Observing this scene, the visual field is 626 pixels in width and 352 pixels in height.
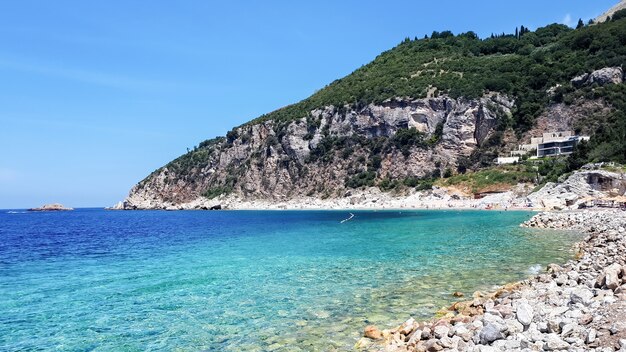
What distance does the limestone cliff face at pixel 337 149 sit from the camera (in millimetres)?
91562

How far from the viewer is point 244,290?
1512 centimetres

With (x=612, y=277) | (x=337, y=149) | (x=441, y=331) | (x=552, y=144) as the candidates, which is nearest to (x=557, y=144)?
(x=552, y=144)

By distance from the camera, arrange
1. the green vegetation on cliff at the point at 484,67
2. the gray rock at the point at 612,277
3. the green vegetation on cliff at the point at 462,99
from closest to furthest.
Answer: the gray rock at the point at 612,277, the green vegetation on cliff at the point at 462,99, the green vegetation on cliff at the point at 484,67

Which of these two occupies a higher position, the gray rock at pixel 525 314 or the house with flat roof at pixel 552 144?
the house with flat roof at pixel 552 144

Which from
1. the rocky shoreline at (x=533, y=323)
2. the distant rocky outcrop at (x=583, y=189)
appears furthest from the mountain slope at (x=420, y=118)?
the rocky shoreline at (x=533, y=323)

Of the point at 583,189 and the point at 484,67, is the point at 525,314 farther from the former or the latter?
the point at 484,67

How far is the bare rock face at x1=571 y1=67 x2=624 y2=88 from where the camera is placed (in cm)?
8300

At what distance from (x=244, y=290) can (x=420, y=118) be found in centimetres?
8879

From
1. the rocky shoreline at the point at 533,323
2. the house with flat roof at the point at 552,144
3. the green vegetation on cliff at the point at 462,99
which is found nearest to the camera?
the rocky shoreline at the point at 533,323

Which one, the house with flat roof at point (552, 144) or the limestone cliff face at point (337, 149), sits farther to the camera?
the limestone cliff face at point (337, 149)

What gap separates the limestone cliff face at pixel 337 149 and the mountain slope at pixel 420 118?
244mm

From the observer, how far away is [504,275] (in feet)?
50.9

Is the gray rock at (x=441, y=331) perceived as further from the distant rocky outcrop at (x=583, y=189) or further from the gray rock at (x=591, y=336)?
the distant rocky outcrop at (x=583, y=189)

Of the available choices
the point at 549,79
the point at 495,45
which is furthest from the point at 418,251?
the point at 495,45
